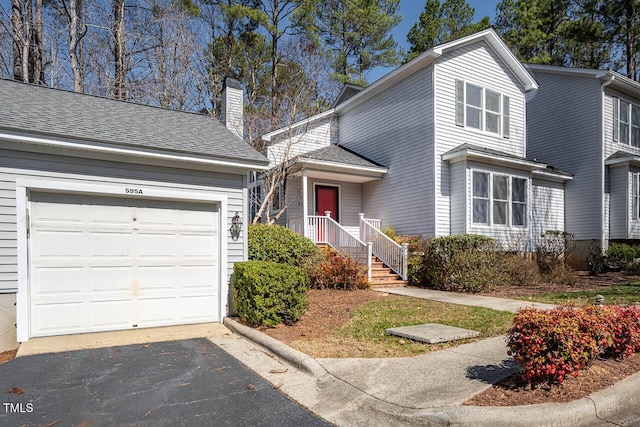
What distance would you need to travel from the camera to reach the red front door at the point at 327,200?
15391mm

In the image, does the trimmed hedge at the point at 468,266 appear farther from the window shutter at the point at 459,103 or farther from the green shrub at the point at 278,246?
the window shutter at the point at 459,103

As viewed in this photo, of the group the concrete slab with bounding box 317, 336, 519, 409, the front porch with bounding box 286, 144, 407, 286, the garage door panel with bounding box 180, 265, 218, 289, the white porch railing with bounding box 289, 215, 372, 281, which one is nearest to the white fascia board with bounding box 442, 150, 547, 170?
the front porch with bounding box 286, 144, 407, 286

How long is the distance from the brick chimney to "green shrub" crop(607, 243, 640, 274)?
46.2 ft

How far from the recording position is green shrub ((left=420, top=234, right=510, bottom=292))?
10984mm

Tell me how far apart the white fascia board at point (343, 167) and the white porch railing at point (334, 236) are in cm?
180

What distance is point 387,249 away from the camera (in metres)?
12.9

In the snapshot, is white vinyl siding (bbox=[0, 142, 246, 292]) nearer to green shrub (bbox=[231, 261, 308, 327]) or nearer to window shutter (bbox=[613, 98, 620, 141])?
green shrub (bbox=[231, 261, 308, 327])

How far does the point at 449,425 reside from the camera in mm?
3357

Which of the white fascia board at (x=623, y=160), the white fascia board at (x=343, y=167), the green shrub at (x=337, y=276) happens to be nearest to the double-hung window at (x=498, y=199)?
the white fascia board at (x=343, y=167)

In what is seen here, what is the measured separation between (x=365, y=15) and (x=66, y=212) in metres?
20.8

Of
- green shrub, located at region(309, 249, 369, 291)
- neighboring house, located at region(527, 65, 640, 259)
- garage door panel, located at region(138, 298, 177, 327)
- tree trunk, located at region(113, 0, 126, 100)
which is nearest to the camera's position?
garage door panel, located at region(138, 298, 177, 327)

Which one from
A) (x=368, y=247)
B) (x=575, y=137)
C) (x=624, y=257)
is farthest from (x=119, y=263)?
(x=575, y=137)

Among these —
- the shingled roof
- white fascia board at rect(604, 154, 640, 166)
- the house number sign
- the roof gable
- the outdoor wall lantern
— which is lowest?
the outdoor wall lantern

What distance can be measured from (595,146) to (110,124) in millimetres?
16893
